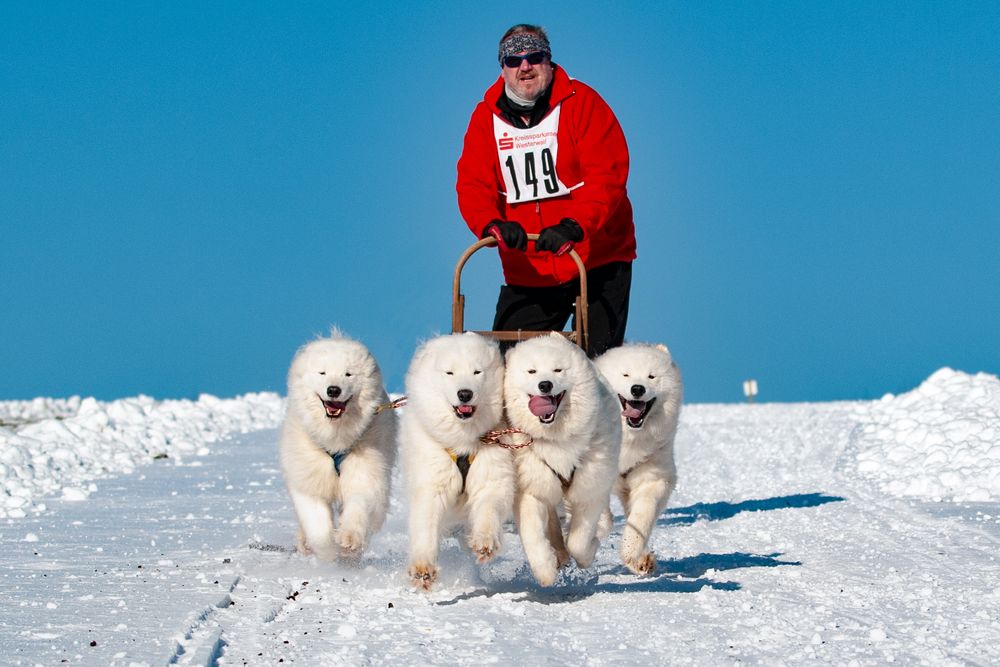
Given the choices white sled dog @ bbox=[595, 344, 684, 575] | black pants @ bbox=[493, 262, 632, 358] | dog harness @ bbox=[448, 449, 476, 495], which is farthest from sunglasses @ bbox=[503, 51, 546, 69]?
dog harness @ bbox=[448, 449, 476, 495]

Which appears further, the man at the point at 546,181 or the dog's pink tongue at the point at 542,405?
the man at the point at 546,181

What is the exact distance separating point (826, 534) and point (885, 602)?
6.87ft

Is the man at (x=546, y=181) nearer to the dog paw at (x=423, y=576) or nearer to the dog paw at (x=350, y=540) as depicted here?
the dog paw at (x=350, y=540)

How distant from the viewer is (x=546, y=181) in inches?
252

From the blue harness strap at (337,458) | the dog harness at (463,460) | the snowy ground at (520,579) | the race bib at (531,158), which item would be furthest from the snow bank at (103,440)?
the dog harness at (463,460)

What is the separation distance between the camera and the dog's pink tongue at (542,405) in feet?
15.1

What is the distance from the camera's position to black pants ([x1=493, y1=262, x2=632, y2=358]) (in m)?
6.42

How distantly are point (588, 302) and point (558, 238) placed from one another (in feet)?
3.03

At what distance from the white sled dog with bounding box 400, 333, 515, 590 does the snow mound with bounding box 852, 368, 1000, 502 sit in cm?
486

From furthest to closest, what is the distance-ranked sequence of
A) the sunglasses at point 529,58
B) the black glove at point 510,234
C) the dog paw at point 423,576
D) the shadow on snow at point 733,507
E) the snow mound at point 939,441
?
the snow mound at point 939,441, the shadow on snow at point 733,507, the sunglasses at point 529,58, the black glove at point 510,234, the dog paw at point 423,576

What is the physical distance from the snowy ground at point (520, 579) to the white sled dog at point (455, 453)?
29 centimetres

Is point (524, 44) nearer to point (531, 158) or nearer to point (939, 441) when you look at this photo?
point (531, 158)

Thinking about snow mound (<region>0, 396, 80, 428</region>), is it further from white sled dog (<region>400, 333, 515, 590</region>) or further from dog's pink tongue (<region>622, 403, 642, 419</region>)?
white sled dog (<region>400, 333, 515, 590</region>)

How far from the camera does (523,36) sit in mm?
6191
